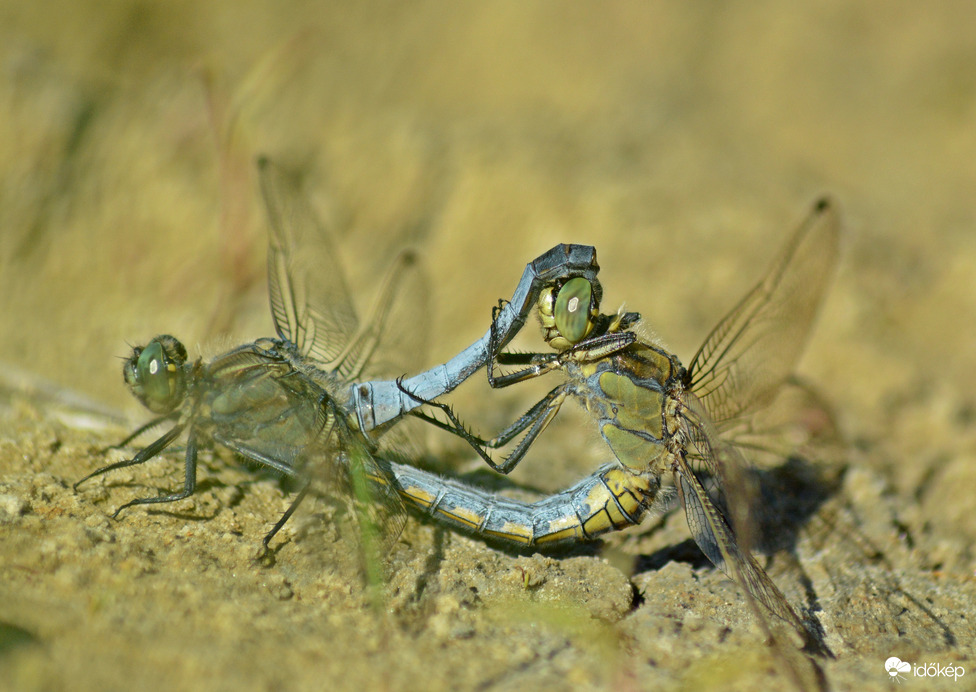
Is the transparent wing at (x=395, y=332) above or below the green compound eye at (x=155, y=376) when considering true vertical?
above

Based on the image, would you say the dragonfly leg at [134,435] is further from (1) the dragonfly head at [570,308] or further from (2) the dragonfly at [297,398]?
(1) the dragonfly head at [570,308]

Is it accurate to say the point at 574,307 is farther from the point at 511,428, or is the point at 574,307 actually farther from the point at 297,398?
the point at 297,398

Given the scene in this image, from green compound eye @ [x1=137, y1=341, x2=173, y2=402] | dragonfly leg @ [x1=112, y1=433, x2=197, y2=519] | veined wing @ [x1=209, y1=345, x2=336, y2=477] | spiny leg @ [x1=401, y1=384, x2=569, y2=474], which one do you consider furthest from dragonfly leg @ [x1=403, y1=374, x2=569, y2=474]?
green compound eye @ [x1=137, y1=341, x2=173, y2=402]

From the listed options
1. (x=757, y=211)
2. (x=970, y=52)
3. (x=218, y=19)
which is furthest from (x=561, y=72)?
(x=970, y=52)

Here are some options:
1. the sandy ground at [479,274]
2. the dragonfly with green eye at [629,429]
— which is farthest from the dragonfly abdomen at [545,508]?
the sandy ground at [479,274]

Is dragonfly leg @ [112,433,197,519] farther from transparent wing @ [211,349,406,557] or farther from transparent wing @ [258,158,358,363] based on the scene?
transparent wing @ [258,158,358,363]

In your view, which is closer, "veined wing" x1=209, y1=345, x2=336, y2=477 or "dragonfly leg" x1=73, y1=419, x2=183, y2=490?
"dragonfly leg" x1=73, y1=419, x2=183, y2=490

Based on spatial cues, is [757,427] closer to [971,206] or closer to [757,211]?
[757,211]
